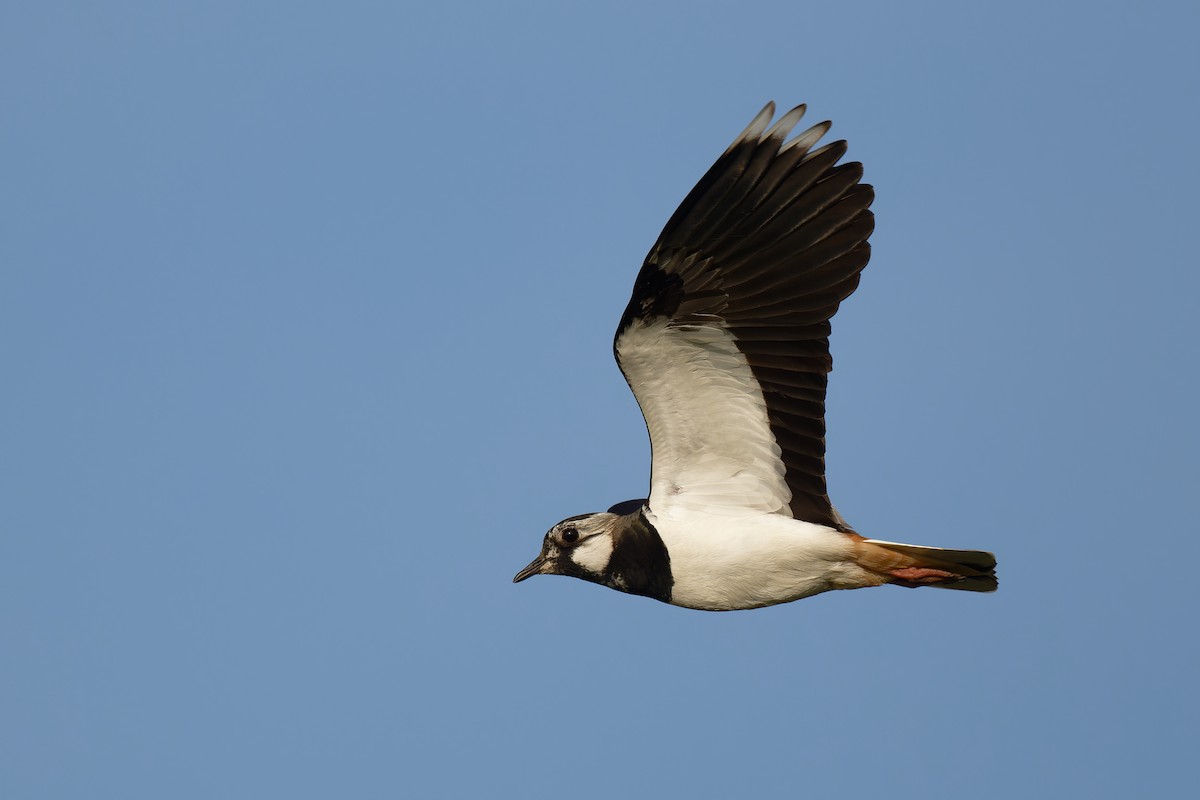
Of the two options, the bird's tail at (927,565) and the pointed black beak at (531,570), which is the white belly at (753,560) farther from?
the pointed black beak at (531,570)

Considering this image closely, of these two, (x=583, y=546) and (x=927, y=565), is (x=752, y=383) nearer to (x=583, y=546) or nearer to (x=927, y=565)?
(x=927, y=565)

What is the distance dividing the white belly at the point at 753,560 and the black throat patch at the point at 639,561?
0.08 m

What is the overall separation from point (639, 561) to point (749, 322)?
1.97m

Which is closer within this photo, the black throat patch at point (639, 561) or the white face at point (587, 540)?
the black throat patch at point (639, 561)

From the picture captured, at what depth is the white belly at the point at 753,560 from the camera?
10359 millimetres

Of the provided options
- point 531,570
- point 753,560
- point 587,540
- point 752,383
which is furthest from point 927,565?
point 531,570

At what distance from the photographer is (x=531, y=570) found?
1151 cm

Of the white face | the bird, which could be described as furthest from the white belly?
the white face

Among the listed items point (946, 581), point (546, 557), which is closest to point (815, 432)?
point (946, 581)

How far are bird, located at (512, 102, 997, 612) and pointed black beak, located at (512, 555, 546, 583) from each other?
0.82 meters

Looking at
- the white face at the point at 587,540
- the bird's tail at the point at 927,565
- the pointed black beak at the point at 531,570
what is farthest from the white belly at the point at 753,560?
the pointed black beak at the point at 531,570

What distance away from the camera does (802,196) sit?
401 inches

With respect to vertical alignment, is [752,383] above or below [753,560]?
above

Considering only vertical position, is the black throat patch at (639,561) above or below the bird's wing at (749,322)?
below
